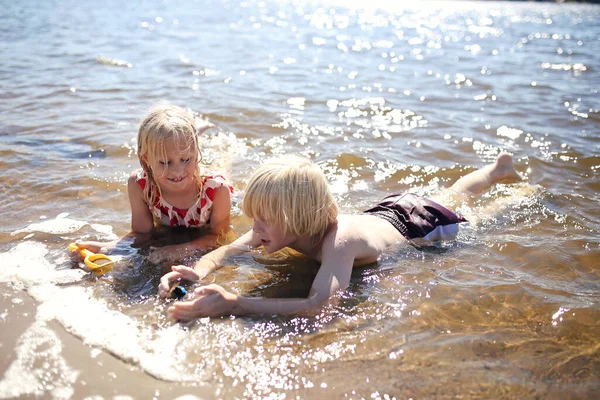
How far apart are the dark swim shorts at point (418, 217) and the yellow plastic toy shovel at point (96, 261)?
6.37 ft

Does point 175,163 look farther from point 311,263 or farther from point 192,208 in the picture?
point 311,263

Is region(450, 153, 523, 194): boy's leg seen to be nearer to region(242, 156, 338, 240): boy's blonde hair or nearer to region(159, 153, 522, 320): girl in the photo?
region(159, 153, 522, 320): girl

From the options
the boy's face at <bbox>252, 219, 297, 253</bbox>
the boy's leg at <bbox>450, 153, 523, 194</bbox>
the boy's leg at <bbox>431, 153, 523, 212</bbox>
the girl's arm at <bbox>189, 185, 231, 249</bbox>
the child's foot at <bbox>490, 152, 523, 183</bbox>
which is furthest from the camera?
the child's foot at <bbox>490, 152, 523, 183</bbox>

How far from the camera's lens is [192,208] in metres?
4.32

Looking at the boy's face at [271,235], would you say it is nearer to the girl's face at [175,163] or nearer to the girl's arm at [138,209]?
the girl's face at [175,163]

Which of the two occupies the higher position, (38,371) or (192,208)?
(192,208)

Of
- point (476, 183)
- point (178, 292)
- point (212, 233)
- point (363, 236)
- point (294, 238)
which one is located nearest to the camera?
point (178, 292)

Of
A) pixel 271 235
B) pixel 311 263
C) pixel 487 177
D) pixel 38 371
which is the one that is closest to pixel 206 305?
pixel 271 235

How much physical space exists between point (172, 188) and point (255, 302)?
1.32 m

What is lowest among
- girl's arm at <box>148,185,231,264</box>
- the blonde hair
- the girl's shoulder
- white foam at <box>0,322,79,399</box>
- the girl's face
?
white foam at <box>0,322,79,399</box>

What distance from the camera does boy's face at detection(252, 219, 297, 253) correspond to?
351 cm

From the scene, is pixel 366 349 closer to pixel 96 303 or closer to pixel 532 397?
pixel 532 397

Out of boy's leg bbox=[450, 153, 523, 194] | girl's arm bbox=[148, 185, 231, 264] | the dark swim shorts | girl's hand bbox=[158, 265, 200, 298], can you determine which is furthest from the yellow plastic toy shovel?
boy's leg bbox=[450, 153, 523, 194]

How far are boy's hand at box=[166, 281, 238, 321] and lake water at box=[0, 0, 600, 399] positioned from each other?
0.29 feet
